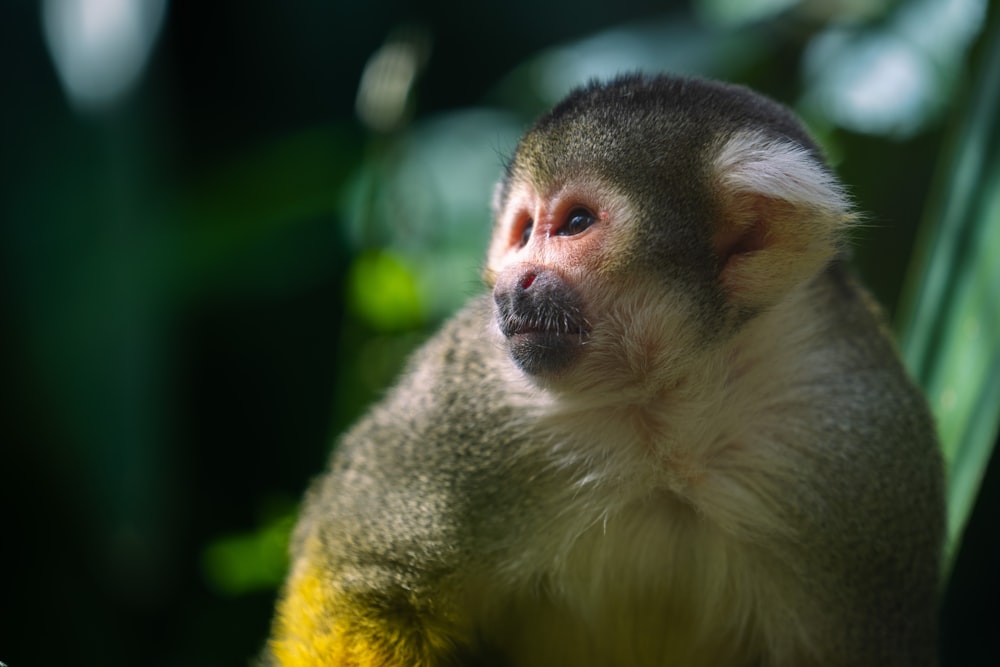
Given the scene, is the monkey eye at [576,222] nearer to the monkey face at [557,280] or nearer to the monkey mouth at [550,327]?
the monkey face at [557,280]

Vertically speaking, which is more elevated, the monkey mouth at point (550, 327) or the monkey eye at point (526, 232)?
the monkey eye at point (526, 232)

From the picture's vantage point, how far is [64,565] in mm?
4406

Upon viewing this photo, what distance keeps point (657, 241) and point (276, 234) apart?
96.7 inches

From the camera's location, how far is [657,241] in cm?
174

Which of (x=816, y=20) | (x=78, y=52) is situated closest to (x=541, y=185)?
(x=816, y=20)

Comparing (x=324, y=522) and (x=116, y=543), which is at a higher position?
(x=324, y=522)

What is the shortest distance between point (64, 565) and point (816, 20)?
375 centimetres

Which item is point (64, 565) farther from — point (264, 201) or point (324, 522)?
point (324, 522)

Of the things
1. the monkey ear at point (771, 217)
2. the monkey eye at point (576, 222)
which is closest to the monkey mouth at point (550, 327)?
the monkey eye at point (576, 222)

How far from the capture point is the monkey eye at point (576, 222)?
179 centimetres

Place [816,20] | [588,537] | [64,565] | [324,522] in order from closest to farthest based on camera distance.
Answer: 1. [588,537]
2. [324,522]
3. [816,20]
4. [64,565]

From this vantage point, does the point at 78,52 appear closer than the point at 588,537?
No

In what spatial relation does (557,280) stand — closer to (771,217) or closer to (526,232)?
(526,232)

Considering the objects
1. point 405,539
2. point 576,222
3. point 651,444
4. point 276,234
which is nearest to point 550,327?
point 576,222
